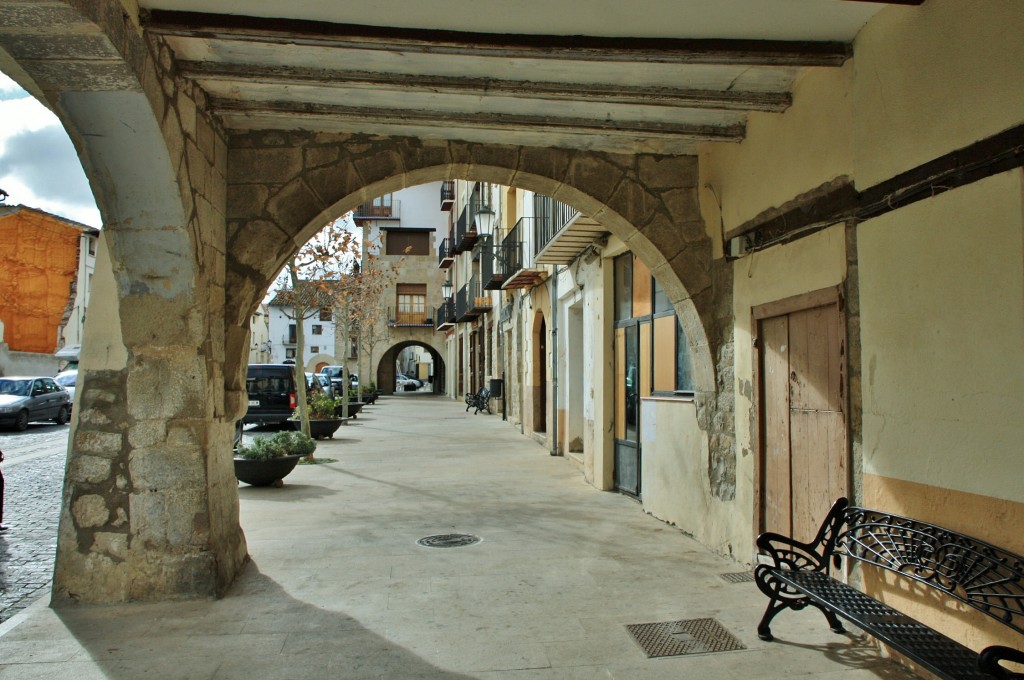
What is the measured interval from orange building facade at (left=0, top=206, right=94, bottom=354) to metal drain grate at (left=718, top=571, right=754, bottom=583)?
38.5 ft

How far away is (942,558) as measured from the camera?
3.20 meters

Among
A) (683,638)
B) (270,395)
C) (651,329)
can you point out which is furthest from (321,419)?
(683,638)

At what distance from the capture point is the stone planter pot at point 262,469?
9000 mm

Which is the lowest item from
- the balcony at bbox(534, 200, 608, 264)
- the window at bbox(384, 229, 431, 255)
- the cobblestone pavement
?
the cobblestone pavement

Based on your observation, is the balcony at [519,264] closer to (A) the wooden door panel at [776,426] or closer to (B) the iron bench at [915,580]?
(A) the wooden door panel at [776,426]

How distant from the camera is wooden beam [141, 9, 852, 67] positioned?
378 centimetres

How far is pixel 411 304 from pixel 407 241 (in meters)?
4.13

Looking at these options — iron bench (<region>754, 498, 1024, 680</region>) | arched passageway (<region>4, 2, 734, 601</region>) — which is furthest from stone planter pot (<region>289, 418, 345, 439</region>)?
iron bench (<region>754, 498, 1024, 680</region>)

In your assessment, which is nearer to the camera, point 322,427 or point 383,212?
point 322,427

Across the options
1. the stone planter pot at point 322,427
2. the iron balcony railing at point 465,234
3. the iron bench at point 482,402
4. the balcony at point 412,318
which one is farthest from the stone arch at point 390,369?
the stone planter pot at point 322,427

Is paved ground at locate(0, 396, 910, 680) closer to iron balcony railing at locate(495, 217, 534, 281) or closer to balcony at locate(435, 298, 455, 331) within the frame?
iron balcony railing at locate(495, 217, 534, 281)

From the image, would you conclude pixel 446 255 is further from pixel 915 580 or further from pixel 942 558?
pixel 942 558

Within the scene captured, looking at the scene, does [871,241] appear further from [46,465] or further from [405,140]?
[46,465]

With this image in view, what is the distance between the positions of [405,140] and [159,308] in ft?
6.67
